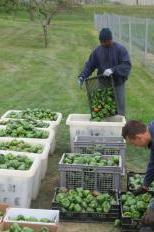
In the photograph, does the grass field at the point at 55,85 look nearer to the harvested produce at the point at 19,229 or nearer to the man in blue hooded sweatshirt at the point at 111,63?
the harvested produce at the point at 19,229

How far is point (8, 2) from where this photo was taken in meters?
36.5

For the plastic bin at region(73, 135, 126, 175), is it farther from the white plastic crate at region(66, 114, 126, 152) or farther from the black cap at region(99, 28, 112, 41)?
the black cap at region(99, 28, 112, 41)

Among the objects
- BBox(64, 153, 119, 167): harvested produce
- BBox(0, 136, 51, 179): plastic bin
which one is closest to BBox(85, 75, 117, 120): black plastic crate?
Result: BBox(0, 136, 51, 179): plastic bin

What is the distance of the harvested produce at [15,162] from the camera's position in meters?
7.10

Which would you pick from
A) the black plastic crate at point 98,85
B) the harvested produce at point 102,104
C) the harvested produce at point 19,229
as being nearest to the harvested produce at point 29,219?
the harvested produce at point 19,229

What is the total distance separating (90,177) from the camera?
7.79m

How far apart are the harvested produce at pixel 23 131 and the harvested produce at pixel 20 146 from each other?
451 mm

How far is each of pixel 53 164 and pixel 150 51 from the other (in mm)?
12861

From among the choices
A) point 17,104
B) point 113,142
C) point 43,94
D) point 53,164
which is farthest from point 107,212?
point 43,94

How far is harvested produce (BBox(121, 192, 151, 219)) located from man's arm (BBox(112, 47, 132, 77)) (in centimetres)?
320

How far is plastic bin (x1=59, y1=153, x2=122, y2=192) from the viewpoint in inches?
303

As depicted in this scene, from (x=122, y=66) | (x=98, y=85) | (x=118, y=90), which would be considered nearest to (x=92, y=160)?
(x=98, y=85)

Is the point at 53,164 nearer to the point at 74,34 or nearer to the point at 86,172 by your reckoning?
the point at 86,172

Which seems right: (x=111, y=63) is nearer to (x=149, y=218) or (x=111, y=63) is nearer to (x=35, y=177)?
(x=35, y=177)
